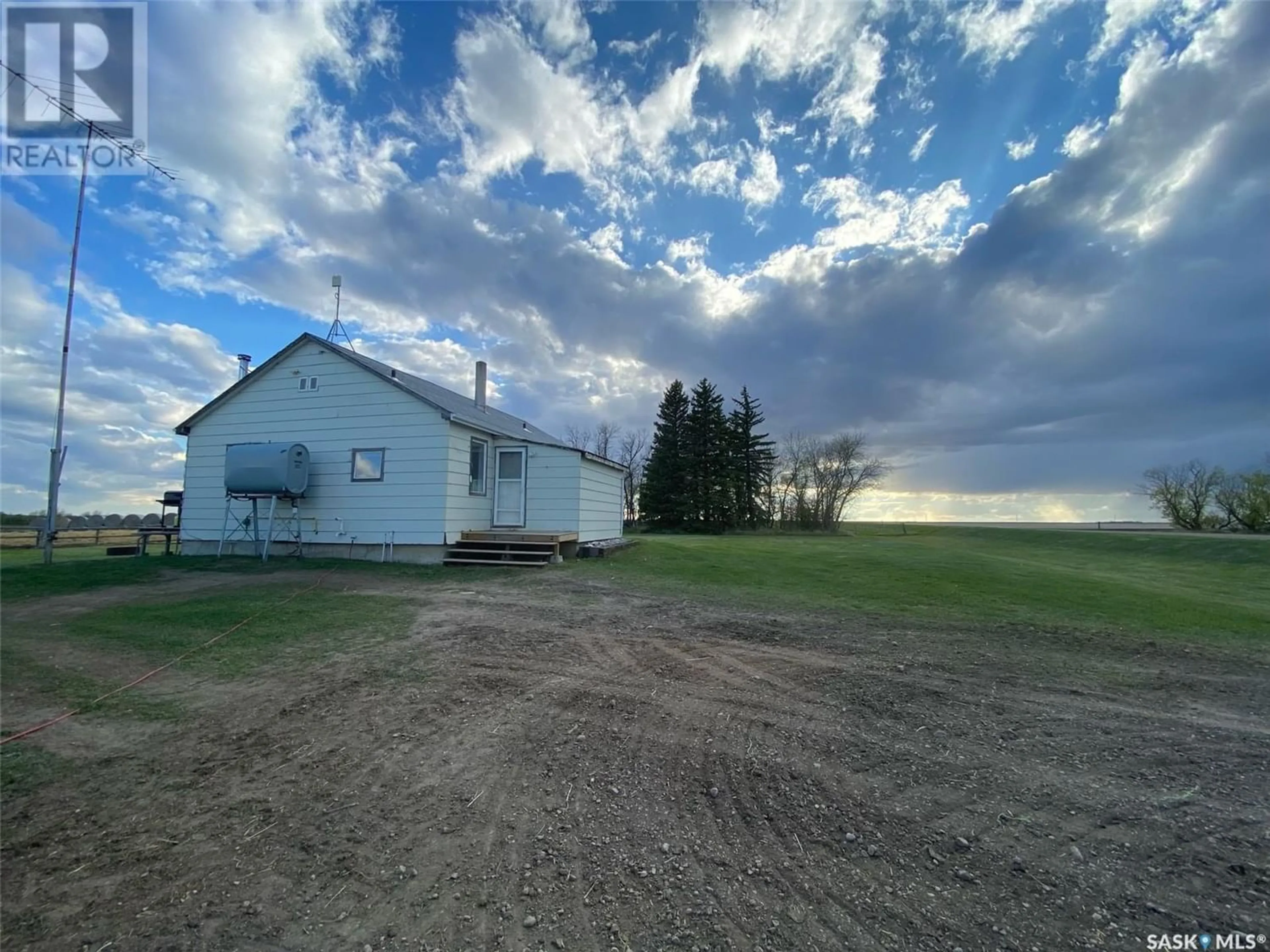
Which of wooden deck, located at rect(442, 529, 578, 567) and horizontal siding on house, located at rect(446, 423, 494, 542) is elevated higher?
horizontal siding on house, located at rect(446, 423, 494, 542)

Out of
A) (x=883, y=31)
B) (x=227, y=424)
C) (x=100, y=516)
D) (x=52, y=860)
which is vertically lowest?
(x=52, y=860)

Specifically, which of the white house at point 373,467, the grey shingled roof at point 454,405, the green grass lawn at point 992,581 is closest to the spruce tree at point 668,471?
the green grass lawn at point 992,581

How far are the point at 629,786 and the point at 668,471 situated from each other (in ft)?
109

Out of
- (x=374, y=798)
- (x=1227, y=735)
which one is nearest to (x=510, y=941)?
(x=374, y=798)

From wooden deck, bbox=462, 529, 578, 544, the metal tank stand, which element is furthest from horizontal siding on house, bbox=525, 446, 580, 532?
the metal tank stand

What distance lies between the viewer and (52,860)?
8.14 feet

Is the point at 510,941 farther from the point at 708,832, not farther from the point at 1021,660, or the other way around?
the point at 1021,660

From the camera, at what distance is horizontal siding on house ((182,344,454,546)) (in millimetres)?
12625

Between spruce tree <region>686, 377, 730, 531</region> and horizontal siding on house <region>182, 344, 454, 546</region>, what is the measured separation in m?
23.7

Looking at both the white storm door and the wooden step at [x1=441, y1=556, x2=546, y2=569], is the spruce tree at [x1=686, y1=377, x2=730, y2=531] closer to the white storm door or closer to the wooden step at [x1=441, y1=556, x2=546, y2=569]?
the white storm door

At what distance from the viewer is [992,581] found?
1103cm

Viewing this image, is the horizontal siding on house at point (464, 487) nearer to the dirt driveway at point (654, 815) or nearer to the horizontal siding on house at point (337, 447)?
the horizontal siding on house at point (337, 447)

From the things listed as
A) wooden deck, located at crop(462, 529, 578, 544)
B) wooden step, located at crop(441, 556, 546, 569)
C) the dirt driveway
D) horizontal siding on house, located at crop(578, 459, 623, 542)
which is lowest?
the dirt driveway

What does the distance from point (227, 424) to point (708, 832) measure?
16.7 m
